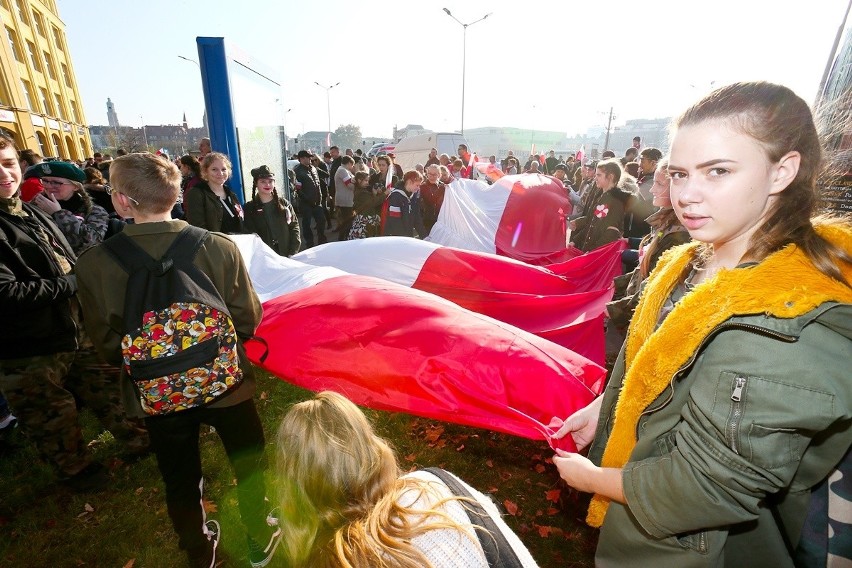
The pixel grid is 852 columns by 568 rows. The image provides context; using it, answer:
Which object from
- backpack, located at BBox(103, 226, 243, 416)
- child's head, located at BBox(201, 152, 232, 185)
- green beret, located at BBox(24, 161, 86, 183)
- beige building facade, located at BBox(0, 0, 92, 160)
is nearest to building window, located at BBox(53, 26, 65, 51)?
beige building facade, located at BBox(0, 0, 92, 160)

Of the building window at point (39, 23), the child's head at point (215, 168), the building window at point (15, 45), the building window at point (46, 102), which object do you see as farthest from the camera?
the building window at point (39, 23)

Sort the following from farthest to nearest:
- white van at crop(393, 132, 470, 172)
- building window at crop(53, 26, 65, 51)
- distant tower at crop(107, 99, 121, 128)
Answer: distant tower at crop(107, 99, 121, 128) → building window at crop(53, 26, 65, 51) → white van at crop(393, 132, 470, 172)

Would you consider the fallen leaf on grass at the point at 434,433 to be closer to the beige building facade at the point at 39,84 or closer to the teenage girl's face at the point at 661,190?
the teenage girl's face at the point at 661,190

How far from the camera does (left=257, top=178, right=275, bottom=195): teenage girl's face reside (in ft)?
17.5

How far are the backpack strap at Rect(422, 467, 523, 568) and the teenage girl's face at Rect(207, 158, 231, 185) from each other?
15.1 ft

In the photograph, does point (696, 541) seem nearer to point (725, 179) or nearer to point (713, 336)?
point (713, 336)

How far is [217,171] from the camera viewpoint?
464 centimetres

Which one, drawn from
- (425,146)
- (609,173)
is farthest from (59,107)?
(609,173)

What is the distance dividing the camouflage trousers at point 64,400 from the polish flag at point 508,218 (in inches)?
212

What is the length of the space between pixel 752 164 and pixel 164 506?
3896 mm

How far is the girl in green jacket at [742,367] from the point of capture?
886mm

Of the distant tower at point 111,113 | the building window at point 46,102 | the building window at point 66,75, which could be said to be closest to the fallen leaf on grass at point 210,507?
the building window at point 46,102

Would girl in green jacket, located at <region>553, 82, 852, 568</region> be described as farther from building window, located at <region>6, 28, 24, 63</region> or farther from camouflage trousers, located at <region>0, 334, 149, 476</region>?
building window, located at <region>6, 28, 24, 63</region>

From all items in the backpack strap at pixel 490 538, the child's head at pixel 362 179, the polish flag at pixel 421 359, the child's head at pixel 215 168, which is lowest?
the polish flag at pixel 421 359
